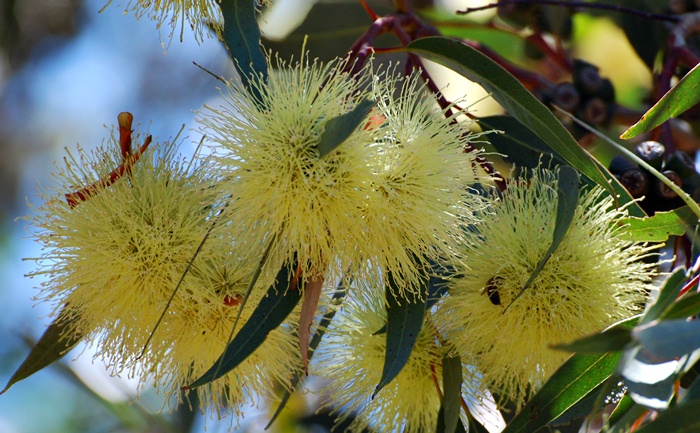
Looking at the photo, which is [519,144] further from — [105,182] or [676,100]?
[105,182]

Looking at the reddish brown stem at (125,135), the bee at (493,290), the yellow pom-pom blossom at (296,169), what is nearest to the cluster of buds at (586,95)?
the bee at (493,290)

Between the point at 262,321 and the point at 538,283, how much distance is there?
0.42m

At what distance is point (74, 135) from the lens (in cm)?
441

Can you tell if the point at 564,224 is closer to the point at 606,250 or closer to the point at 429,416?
the point at 606,250

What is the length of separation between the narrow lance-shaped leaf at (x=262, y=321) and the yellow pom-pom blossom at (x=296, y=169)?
2.3 inches

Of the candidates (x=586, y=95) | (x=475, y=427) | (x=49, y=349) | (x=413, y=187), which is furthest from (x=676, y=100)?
(x=49, y=349)

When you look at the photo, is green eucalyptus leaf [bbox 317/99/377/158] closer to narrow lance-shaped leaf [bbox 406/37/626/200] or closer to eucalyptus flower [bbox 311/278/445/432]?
narrow lance-shaped leaf [bbox 406/37/626/200]

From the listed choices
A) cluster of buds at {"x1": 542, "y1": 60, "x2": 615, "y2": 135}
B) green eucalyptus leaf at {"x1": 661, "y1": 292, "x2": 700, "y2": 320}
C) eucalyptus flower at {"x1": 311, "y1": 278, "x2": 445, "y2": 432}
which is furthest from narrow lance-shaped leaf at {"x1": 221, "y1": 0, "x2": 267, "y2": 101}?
cluster of buds at {"x1": 542, "y1": 60, "x2": 615, "y2": 135}

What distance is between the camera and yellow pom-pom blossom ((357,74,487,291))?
1.06m

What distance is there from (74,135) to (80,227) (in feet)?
11.2

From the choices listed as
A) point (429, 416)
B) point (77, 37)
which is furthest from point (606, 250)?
point (77, 37)

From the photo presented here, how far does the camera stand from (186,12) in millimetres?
1301

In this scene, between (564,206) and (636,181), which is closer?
(564,206)

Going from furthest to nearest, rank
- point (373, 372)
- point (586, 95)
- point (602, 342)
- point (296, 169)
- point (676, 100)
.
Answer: point (586, 95) < point (373, 372) < point (676, 100) < point (296, 169) < point (602, 342)
